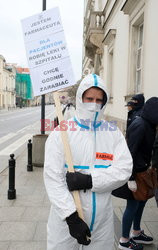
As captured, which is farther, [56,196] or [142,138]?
[142,138]

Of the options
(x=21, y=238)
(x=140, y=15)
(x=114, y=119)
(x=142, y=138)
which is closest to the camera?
(x=142, y=138)

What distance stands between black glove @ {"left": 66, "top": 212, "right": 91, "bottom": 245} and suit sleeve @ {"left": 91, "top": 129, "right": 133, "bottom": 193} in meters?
0.23

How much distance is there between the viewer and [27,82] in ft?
333

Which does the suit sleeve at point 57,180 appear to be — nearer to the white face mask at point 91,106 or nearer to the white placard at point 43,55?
the white face mask at point 91,106

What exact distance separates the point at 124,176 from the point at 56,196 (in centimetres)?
52

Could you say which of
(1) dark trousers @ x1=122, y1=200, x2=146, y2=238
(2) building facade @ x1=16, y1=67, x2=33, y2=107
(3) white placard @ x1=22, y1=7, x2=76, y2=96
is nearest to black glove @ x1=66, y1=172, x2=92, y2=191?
(3) white placard @ x1=22, y1=7, x2=76, y2=96

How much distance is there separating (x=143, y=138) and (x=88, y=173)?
3.88 ft

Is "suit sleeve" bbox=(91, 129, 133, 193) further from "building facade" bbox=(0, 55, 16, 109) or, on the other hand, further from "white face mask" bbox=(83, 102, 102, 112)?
"building facade" bbox=(0, 55, 16, 109)

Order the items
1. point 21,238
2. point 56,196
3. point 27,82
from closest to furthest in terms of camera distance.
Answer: point 56,196 < point 21,238 < point 27,82

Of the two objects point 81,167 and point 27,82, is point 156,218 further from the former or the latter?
point 27,82

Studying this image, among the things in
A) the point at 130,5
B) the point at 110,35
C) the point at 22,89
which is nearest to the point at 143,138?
the point at 130,5

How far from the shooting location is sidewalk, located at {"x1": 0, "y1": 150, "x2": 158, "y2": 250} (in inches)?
127

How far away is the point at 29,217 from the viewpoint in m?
3.90

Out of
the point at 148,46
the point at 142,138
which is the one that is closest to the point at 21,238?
the point at 142,138
